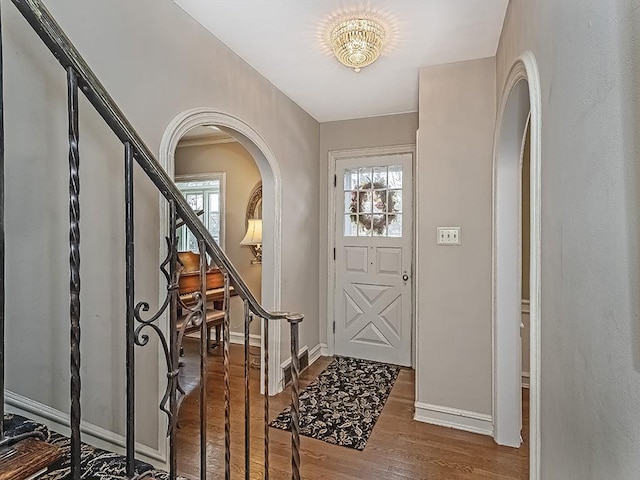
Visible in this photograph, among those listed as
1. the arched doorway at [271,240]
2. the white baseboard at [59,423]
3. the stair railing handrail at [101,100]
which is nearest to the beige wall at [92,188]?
the white baseboard at [59,423]

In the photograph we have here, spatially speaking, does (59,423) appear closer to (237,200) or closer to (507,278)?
(507,278)

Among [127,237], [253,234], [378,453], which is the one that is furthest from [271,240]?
[127,237]

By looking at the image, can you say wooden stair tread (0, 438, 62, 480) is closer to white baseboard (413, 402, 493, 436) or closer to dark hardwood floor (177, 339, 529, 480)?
dark hardwood floor (177, 339, 529, 480)

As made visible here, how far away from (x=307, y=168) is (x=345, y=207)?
658 mm

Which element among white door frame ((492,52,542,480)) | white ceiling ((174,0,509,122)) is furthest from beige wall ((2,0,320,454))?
white door frame ((492,52,542,480))

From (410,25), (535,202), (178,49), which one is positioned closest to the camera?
(535,202)

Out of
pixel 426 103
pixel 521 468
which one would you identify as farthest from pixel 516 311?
pixel 426 103

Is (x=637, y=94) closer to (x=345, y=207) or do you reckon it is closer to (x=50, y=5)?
(x=50, y=5)

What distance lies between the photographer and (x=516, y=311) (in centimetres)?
235

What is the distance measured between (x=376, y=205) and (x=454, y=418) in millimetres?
2223

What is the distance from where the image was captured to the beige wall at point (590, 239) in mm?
606

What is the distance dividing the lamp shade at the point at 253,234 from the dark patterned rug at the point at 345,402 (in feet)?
5.42

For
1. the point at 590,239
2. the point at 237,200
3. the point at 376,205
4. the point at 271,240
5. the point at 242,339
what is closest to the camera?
the point at 590,239

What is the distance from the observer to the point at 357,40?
2.16 meters
